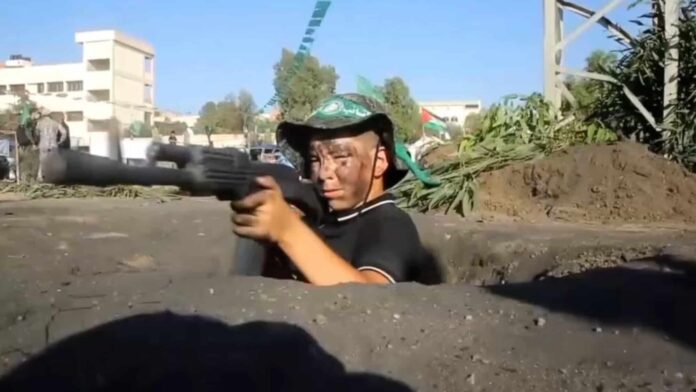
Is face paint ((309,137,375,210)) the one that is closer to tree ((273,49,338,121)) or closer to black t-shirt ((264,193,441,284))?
black t-shirt ((264,193,441,284))

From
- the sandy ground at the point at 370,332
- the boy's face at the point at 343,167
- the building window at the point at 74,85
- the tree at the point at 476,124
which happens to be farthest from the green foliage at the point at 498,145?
the building window at the point at 74,85

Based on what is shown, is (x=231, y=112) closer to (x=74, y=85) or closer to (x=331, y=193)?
(x=74, y=85)

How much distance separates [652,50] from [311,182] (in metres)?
7.94

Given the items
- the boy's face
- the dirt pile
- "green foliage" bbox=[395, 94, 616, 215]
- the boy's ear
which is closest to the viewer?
the boy's face

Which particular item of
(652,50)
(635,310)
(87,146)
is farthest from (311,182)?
(652,50)

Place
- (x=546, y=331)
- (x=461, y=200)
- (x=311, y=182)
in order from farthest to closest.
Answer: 1. (x=461, y=200)
2. (x=311, y=182)
3. (x=546, y=331)

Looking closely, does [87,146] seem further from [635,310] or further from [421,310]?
[635,310]

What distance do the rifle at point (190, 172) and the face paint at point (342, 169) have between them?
0.85 feet

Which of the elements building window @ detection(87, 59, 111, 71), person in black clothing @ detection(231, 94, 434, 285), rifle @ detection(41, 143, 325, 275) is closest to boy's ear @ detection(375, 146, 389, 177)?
person in black clothing @ detection(231, 94, 434, 285)

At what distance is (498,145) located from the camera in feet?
31.1

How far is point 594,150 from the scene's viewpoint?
28.2 feet

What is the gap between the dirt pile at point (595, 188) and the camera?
7.73 metres

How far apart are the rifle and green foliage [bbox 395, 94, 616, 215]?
234 inches

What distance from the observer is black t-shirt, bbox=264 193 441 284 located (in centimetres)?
283
